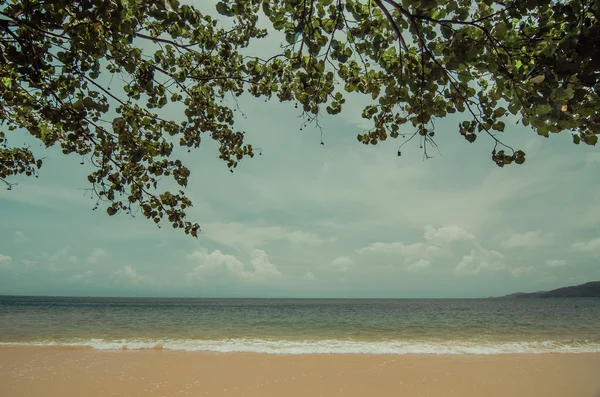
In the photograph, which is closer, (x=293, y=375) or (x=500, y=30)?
(x=500, y=30)

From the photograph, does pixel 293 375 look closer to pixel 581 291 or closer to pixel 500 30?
pixel 500 30

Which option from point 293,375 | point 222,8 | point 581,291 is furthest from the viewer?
point 581,291

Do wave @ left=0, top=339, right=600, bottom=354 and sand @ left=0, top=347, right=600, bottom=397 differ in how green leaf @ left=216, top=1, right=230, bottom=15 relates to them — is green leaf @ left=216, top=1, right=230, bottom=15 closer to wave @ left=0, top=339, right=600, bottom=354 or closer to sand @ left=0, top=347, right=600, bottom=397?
sand @ left=0, top=347, right=600, bottom=397

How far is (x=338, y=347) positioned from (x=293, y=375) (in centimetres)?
613

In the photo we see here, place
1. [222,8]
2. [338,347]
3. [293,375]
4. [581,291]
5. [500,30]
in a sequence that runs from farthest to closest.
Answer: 1. [581,291]
2. [338,347]
3. [293,375]
4. [222,8]
5. [500,30]

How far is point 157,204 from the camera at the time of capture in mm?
4625

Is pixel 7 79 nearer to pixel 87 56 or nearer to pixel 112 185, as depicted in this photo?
pixel 87 56

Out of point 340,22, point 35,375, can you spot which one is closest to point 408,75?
point 340,22

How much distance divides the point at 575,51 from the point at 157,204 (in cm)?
460

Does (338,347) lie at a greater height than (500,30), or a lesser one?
lesser

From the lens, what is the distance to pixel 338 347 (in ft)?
50.4

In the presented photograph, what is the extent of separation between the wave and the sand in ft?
4.55

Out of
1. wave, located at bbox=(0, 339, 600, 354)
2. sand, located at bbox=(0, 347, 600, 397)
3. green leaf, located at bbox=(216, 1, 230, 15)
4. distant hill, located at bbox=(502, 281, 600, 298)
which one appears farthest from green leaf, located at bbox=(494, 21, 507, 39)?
distant hill, located at bbox=(502, 281, 600, 298)

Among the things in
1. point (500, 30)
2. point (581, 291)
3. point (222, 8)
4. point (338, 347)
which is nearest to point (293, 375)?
point (338, 347)
